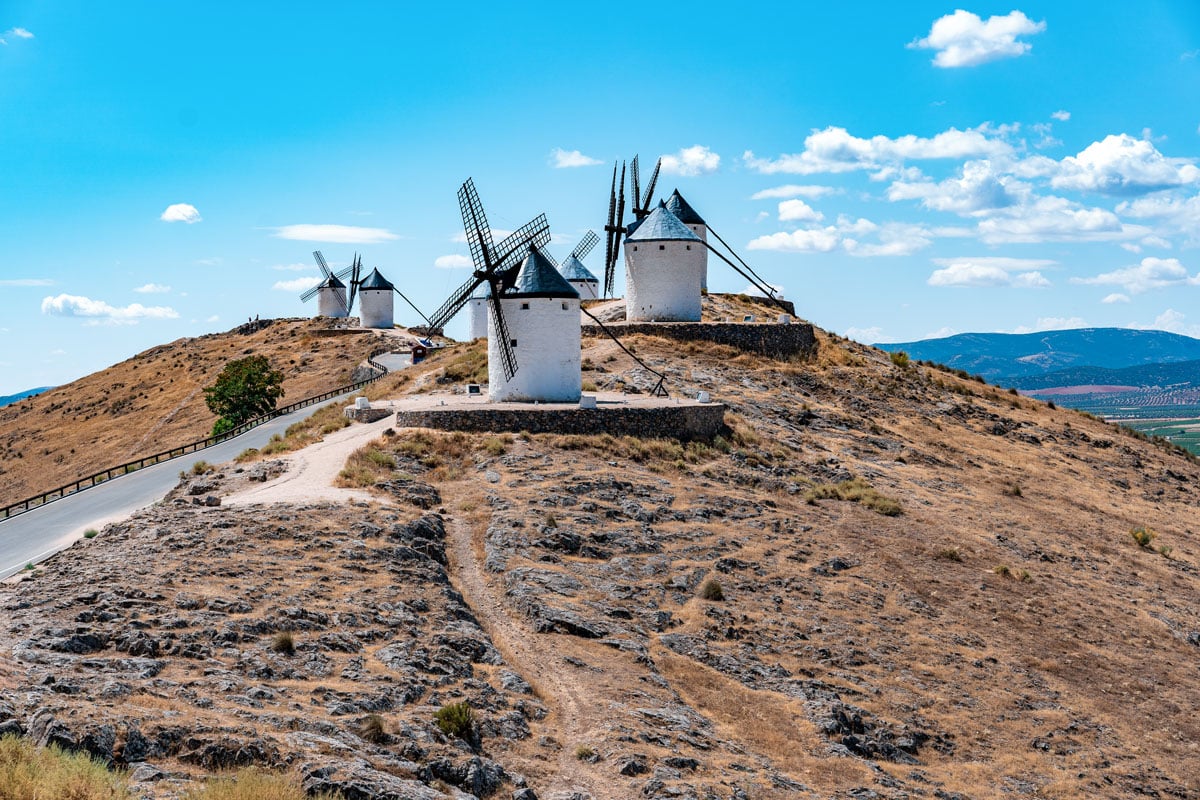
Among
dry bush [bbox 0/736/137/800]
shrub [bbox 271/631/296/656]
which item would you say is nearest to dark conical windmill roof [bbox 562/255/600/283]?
shrub [bbox 271/631/296/656]

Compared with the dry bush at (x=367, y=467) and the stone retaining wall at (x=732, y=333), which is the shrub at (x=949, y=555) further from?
the stone retaining wall at (x=732, y=333)

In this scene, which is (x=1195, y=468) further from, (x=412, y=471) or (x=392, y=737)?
(x=392, y=737)

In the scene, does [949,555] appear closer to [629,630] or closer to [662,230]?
[629,630]

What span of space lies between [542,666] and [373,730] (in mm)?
5232

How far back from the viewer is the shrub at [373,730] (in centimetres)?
1366

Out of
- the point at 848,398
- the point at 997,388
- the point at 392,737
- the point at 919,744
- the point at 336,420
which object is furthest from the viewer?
the point at 997,388

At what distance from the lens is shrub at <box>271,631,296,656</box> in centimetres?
1614

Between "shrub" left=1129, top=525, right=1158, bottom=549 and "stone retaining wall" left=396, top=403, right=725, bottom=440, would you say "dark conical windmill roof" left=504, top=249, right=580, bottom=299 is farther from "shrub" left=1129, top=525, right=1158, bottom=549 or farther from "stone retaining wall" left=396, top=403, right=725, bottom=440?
"shrub" left=1129, top=525, right=1158, bottom=549

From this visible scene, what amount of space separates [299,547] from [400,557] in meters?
1.98

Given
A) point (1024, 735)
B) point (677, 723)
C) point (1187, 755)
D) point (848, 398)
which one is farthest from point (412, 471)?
point (848, 398)

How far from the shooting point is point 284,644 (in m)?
16.2

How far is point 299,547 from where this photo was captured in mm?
21266

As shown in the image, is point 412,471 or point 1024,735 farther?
point 412,471

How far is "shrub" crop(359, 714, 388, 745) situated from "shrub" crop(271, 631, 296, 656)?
108 inches
